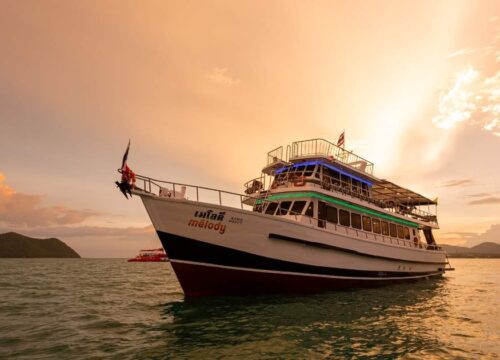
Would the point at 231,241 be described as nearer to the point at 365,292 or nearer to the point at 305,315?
the point at 305,315

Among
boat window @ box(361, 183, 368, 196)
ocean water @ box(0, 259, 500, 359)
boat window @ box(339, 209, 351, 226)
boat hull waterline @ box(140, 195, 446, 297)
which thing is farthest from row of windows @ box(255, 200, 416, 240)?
ocean water @ box(0, 259, 500, 359)

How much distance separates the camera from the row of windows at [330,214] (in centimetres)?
1445

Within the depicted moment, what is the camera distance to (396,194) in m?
22.5

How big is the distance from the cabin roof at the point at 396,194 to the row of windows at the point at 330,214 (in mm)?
2574

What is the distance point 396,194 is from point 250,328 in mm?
18595

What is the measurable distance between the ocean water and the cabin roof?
9.03 meters

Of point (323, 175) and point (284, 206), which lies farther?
point (323, 175)

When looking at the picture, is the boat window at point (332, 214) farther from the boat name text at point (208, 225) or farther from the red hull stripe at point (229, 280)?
the boat name text at point (208, 225)

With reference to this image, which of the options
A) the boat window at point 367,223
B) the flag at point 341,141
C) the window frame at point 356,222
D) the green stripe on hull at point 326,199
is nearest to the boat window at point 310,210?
the green stripe on hull at point 326,199

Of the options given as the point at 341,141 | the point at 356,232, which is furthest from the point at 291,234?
the point at 341,141

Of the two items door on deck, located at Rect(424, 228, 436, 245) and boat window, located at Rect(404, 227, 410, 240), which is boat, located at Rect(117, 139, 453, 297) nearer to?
boat window, located at Rect(404, 227, 410, 240)

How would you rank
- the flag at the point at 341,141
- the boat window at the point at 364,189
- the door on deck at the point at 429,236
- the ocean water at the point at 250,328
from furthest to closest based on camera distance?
the door on deck at the point at 429,236
the flag at the point at 341,141
the boat window at the point at 364,189
the ocean water at the point at 250,328

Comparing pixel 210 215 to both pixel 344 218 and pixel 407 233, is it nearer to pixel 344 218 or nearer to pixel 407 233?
pixel 344 218

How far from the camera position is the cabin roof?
66.4 ft
